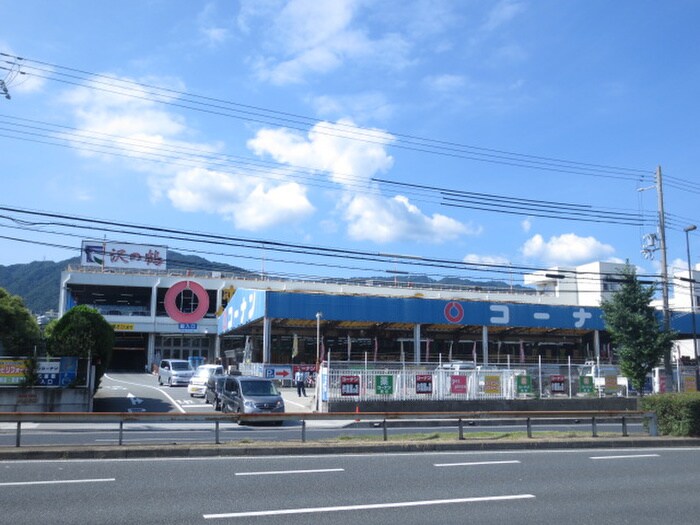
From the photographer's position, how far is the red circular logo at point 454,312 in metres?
42.8

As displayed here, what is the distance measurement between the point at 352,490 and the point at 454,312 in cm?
3406

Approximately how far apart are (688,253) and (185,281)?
1879 inches

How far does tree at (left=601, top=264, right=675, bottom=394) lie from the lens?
107 feet

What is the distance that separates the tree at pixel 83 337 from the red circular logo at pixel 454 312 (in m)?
22.8

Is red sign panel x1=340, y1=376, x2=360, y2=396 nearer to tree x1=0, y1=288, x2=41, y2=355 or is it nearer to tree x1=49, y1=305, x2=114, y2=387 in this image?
tree x1=49, y1=305, x2=114, y2=387

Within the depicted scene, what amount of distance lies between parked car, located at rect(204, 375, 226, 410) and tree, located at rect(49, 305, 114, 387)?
4.61 metres

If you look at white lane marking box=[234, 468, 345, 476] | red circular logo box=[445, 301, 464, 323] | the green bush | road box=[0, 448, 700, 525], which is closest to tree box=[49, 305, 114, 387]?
road box=[0, 448, 700, 525]

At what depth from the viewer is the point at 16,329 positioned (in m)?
26.6

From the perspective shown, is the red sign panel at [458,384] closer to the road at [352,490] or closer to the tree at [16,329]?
the road at [352,490]

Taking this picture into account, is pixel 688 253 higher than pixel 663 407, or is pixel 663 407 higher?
pixel 688 253

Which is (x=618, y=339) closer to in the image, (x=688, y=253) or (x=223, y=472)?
(x=688, y=253)

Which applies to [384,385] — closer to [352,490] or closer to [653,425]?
[653,425]

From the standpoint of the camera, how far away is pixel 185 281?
220 feet

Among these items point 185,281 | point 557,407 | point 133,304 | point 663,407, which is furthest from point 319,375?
point 133,304
